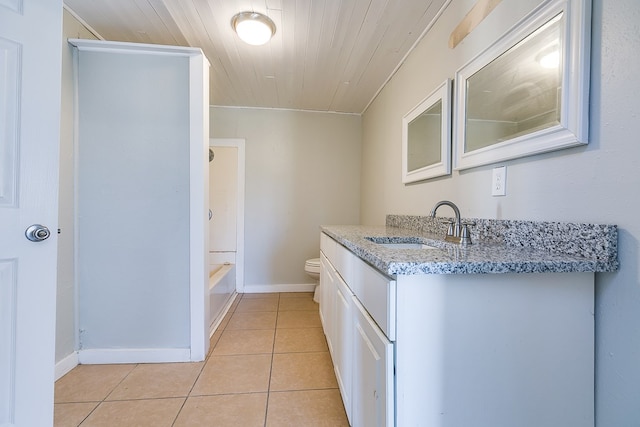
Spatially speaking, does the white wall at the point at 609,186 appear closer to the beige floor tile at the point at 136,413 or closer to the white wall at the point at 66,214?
the beige floor tile at the point at 136,413

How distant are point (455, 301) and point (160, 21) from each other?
2.23 m

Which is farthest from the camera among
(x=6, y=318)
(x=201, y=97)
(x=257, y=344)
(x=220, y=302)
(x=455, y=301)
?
(x=220, y=302)

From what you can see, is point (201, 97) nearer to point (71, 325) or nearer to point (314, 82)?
point (314, 82)

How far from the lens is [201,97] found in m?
1.69

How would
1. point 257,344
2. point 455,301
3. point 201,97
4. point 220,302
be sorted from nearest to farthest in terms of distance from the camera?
1. point 455,301
2. point 201,97
3. point 257,344
4. point 220,302

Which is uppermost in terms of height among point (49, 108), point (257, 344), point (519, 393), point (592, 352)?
point (49, 108)

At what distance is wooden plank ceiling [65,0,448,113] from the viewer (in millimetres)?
1537

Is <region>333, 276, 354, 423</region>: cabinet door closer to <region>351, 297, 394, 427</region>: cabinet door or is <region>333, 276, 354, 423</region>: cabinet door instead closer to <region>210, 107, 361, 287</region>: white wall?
<region>351, 297, 394, 427</region>: cabinet door

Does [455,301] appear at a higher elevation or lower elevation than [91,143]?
lower

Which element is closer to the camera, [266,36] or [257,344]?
[266,36]

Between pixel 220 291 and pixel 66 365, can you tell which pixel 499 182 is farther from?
pixel 66 365

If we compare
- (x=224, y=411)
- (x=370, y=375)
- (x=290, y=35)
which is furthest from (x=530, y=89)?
(x=224, y=411)

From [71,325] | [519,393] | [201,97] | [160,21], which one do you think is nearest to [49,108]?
[201,97]

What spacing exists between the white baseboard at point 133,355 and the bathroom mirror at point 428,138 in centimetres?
191
